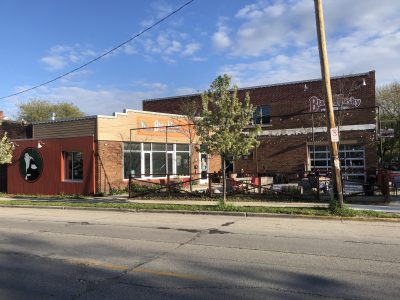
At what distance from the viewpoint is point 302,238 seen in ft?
33.6

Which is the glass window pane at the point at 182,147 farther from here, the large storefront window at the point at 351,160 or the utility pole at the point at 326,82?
the utility pole at the point at 326,82

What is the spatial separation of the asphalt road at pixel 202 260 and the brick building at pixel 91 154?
10.4 m

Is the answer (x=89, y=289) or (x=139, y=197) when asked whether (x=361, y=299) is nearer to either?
(x=89, y=289)

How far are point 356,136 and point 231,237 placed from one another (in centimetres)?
2238

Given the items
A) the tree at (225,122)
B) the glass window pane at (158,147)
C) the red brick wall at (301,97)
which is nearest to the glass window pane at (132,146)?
the glass window pane at (158,147)

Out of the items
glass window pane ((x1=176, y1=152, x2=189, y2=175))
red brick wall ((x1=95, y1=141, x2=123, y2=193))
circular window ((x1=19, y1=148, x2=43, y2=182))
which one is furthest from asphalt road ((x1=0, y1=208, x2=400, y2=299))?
glass window pane ((x1=176, y1=152, x2=189, y2=175))

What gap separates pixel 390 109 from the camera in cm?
4331

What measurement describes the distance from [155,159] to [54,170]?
5.74 metres

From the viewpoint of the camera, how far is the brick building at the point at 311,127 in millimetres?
30188

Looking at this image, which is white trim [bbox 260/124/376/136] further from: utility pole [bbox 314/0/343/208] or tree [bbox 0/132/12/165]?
tree [bbox 0/132/12/165]

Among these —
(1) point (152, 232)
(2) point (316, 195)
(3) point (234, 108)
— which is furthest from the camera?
(2) point (316, 195)

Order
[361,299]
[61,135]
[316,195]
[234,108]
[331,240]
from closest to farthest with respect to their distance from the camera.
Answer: [361,299] < [331,240] < [234,108] < [316,195] < [61,135]

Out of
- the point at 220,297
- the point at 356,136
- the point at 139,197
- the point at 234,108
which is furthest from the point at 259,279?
the point at 356,136

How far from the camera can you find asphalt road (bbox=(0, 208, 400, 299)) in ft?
20.2
